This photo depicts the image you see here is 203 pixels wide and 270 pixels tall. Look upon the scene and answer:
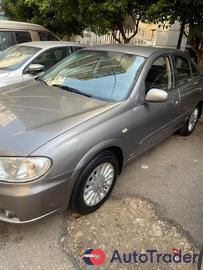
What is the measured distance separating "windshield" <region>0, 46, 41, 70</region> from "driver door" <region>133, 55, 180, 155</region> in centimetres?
269

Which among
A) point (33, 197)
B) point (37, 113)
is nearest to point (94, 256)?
point (33, 197)

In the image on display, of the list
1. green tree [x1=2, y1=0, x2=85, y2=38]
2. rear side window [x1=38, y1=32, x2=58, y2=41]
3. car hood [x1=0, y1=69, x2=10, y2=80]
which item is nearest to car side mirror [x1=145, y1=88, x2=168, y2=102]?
car hood [x1=0, y1=69, x2=10, y2=80]

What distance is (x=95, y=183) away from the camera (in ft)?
7.11

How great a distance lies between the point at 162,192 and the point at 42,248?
1530 mm

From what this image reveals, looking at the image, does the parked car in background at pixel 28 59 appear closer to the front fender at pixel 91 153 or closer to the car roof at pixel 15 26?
the car roof at pixel 15 26

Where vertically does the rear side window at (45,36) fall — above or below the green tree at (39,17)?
below

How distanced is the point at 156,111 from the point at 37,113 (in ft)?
4.84

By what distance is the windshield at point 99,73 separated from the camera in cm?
247

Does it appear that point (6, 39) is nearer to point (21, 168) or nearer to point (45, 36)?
point (45, 36)

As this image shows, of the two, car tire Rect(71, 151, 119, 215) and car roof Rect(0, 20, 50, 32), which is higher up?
car roof Rect(0, 20, 50, 32)

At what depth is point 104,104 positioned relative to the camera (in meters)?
2.27

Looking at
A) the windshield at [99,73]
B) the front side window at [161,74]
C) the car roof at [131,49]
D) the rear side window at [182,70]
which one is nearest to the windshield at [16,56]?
the windshield at [99,73]

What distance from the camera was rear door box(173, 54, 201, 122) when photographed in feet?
10.8

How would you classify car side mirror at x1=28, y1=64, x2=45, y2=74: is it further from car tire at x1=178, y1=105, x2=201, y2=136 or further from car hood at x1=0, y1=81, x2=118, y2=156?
car tire at x1=178, y1=105, x2=201, y2=136
